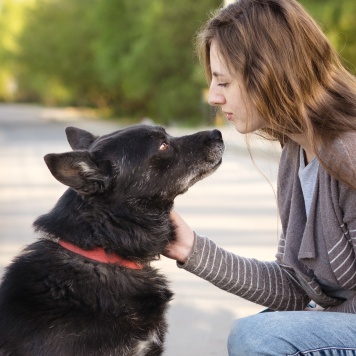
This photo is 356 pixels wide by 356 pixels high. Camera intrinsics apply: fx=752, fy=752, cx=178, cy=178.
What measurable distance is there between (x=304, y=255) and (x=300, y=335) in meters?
0.41

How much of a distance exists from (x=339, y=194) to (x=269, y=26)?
0.83 m

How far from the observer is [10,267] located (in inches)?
138

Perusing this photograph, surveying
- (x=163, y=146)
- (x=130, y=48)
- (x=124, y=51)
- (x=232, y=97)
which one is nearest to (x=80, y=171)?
(x=163, y=146)

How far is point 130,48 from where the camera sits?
41125mm

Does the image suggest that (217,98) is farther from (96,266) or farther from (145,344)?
(145,344)

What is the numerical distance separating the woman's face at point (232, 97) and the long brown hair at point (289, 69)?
0.04 meters

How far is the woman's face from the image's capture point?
3525 mm

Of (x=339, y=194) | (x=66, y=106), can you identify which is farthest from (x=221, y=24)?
(x=66, y=106)

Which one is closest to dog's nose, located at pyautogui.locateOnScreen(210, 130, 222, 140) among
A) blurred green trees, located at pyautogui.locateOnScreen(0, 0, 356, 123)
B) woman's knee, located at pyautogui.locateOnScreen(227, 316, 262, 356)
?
woman's knee, located at pyautogui.locateOnScreen(227, 316, 262, 356)

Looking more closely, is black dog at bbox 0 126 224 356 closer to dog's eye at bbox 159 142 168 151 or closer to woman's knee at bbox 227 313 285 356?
dog's eye at bbox 159 142 168 151

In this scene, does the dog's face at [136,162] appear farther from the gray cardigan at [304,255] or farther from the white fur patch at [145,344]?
the white fur patch at [145,344]

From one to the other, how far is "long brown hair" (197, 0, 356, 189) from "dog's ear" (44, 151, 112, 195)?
2.55 feet

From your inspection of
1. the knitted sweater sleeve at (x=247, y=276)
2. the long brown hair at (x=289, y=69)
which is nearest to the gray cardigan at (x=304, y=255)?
the knitted sweater sleeve at (x=247, y=276)

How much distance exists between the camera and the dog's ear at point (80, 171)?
321 cm
